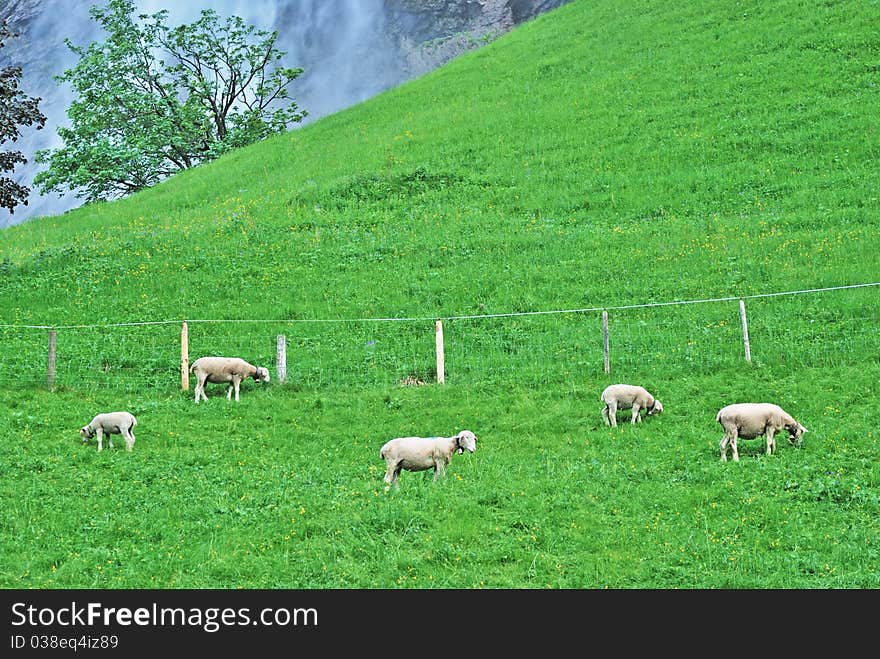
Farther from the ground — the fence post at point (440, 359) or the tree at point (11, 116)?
the tree at point (11, 116)

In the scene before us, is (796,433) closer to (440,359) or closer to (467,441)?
(467,441)

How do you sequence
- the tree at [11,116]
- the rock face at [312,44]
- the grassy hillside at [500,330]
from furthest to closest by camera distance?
the rock face at [312,44] → the tree at [11,116] → the grassy hillside at [500,330]

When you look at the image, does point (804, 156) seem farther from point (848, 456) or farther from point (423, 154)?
point (848, 456)

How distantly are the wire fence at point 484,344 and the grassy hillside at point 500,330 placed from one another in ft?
0.45

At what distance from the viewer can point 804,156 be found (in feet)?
136

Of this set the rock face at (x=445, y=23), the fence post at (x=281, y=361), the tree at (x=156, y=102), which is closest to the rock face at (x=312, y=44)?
the rock face at (x=445, y=23)

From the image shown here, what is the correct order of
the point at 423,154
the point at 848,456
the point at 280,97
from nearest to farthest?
1. the point at 848,456
2. the point at 423,154
3. the point at 280,97

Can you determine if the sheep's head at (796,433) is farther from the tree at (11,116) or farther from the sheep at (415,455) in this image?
the tree at (11,116)

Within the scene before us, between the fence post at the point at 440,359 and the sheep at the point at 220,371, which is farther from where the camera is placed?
the fence post at the point at 440,359

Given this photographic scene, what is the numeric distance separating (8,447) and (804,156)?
34.8 m

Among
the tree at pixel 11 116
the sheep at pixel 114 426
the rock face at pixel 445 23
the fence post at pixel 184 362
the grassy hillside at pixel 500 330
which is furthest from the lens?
the rock face at pixel 445 23

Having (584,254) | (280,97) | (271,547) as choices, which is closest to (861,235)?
(584,254)

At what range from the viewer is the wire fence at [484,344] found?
25484 millimetres

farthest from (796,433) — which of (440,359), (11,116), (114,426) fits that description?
(11,116)
